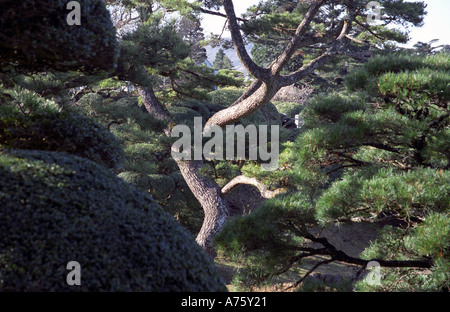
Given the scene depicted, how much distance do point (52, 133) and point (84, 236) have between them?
119 cm

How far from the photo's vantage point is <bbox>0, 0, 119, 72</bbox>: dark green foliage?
2043mm

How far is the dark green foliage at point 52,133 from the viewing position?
8.44 feet

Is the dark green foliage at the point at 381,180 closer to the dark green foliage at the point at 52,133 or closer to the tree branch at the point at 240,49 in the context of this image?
the dark green foliage at the point at 52,133

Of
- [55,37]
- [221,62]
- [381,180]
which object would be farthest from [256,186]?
[221,62]

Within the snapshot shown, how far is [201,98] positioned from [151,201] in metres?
6.20

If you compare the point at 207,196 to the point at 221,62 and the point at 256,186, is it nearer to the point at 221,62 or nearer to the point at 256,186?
Result: the point at 256,186

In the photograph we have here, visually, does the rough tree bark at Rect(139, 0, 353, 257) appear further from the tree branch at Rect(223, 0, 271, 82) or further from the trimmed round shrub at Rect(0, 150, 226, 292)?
the trimmed round shrub at Rect(0, 150, 226, 292)

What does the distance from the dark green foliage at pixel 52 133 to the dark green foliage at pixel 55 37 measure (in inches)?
13.8

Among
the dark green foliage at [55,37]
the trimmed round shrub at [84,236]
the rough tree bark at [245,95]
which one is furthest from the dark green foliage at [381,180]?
the rough tree bark at [245,95]

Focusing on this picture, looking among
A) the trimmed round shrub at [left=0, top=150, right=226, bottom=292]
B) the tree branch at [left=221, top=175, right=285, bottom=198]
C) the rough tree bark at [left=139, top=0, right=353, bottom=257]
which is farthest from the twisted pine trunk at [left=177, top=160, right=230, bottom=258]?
the trimmed round shrub at [left=0, top=150, right=226, bottom=292]

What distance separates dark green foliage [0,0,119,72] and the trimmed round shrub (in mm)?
646

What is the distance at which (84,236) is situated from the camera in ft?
5.74

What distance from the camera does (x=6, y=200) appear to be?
5.79 feet
